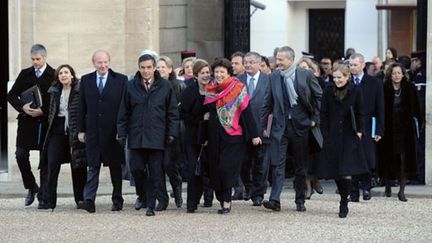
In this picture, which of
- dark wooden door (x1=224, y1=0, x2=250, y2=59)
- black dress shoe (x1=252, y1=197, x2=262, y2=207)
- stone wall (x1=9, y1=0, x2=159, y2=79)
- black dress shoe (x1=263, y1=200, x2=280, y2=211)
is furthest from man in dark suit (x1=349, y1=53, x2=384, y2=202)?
dark wooden door (x1=224, y1=0, x2=250, y2=59)

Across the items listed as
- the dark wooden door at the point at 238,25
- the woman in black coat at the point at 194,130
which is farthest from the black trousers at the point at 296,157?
the dark wooden door at the point at 238,25

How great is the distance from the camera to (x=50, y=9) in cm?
2178

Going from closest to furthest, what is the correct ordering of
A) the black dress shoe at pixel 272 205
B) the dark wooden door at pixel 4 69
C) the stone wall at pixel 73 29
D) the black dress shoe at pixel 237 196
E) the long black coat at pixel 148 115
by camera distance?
1. the long black coat at pixel 148 115
2. the black dress shoe at pixel 272 205
3. the black dress shoe at pixel 237 196
4. the stone wall at pixel 73 29
5. the dark wooden door at pixel 4 69

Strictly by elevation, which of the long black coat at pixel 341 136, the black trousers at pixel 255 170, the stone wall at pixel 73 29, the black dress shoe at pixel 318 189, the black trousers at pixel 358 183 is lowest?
the black dress shoe at pixel 318 189

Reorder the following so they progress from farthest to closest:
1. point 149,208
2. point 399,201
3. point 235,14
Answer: point 235,14 → point 399,201 → point 149,208

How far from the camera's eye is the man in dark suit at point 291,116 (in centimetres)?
1758

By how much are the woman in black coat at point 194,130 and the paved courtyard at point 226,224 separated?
0.27 metres

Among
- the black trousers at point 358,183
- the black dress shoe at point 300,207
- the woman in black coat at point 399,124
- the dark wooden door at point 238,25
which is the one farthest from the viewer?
the dark wooden door at point 238,25

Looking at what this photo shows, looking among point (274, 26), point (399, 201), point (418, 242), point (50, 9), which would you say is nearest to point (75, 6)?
point (50, 9)

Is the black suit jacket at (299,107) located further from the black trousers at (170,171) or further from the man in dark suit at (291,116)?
the black trousers at (170,171)

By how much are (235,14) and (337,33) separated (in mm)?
9540

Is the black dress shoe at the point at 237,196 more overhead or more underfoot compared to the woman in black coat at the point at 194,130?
more underfoot

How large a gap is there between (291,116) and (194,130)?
113 centimetres

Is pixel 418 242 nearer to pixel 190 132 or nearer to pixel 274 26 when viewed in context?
pixel 190 132
